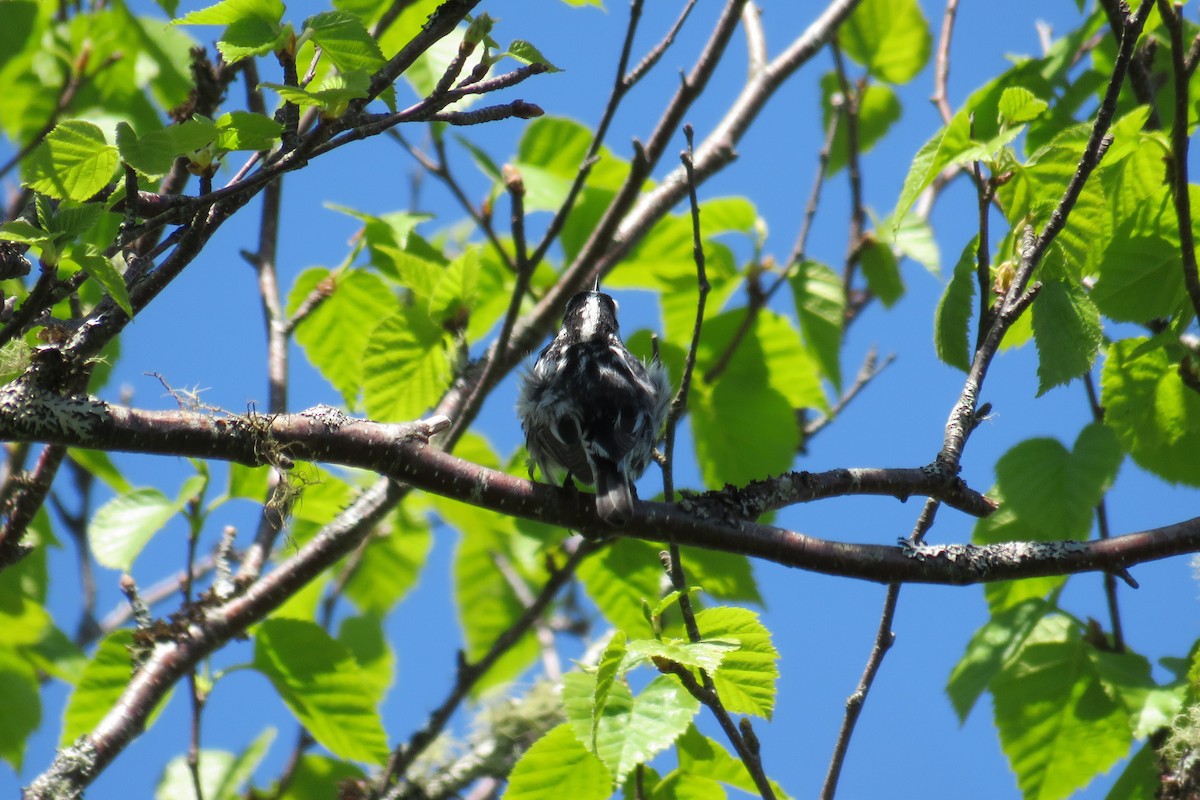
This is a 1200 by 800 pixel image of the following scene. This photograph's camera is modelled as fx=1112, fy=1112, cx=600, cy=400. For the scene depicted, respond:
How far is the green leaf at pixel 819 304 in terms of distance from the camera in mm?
4652

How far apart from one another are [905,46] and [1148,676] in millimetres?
3313

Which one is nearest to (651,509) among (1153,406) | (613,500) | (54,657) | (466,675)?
(613,500)

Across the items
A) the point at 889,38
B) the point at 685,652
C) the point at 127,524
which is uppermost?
the point at 889,38

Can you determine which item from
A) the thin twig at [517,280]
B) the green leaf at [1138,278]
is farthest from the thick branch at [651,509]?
the thin twig at [517,280]

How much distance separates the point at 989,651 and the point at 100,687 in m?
3.03

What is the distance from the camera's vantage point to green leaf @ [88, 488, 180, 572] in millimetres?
3863

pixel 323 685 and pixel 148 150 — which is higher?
pixel 148 150

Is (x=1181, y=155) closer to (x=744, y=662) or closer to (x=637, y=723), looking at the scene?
(x=744, y=662)

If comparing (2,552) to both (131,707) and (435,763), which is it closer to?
(131,707)

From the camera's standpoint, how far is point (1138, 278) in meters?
3.07

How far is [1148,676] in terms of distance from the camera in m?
3.55

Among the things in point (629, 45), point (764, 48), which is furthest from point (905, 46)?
point (629, 45)

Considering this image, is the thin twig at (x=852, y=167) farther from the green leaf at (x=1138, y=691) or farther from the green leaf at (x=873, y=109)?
the green leaf at (x=1138, y=691)

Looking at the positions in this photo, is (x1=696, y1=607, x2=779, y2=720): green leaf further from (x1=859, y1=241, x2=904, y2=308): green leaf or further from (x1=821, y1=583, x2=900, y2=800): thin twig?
(x1=859, y1=241, x2=904, y2=308): green leaf
